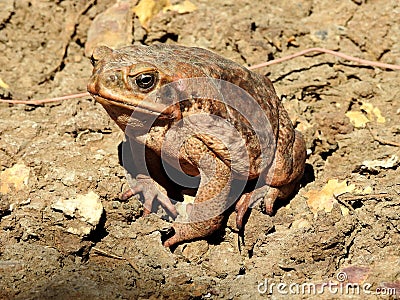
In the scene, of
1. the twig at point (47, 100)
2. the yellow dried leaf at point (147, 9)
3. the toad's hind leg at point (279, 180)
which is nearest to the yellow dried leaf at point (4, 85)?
the twig at point (47, 100)

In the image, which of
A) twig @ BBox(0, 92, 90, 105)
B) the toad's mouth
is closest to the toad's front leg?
the toad's mouth

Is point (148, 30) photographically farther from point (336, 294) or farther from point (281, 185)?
point (336, 294)

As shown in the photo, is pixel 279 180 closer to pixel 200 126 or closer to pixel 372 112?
pixel 200 126

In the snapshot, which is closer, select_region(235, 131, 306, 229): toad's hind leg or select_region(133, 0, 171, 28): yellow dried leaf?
select_region(235, 131, 306, 229): toad's hind leg

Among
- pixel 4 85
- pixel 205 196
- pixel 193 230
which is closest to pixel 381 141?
pixel 205 196

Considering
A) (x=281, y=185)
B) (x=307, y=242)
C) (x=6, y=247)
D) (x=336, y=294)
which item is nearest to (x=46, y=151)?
(x=6, y=247)

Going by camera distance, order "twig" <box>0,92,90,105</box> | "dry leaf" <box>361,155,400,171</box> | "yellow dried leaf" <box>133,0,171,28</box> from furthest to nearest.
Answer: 1. "yellow dried leaf" <box>133,0,171,28</box>
2. "twig" <box>0,92,90,105</box>
3. "dry leaf" <box>361,155,400,171</box>

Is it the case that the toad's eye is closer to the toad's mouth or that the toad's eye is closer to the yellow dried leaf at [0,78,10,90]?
the toad's mouth

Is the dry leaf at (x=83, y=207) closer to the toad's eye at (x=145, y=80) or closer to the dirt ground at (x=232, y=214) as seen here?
the dirt ground at (x=232, y=214)
